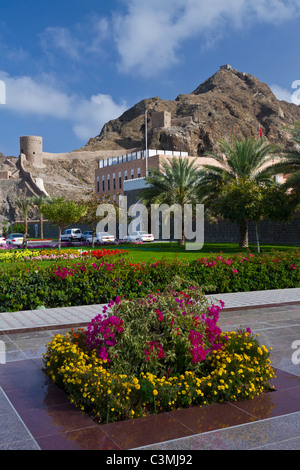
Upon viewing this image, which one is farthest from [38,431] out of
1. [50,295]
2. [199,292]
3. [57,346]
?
[50,295]

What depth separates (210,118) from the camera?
452 ft

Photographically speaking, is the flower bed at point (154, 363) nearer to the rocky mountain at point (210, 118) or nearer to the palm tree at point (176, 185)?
the palm tree at point (176, 185)

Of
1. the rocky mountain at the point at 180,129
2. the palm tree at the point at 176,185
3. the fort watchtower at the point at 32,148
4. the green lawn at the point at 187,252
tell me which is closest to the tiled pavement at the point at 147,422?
the green lawn at the point at 187,252

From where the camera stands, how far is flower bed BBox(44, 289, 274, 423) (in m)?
4.44

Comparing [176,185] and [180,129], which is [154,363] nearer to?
[176,185]

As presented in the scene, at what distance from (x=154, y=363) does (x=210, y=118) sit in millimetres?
138369

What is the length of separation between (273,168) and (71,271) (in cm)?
2149

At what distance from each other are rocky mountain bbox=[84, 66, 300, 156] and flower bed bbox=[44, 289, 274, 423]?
372 feet

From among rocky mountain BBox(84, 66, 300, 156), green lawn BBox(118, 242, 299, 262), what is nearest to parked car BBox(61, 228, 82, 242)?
green lawn BBox(118, 242, 299, 262)

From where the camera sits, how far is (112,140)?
163 m

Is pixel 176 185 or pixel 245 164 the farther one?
pixel 176 185

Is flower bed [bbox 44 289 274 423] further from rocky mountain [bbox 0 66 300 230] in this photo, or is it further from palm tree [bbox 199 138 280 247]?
rocky mountain [bbox 0 66 300 230]

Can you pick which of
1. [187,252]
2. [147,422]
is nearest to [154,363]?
[147,422]

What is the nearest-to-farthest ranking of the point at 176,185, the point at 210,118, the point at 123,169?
the point at 176,185 → the point at 123,169 → the point at 210,118
